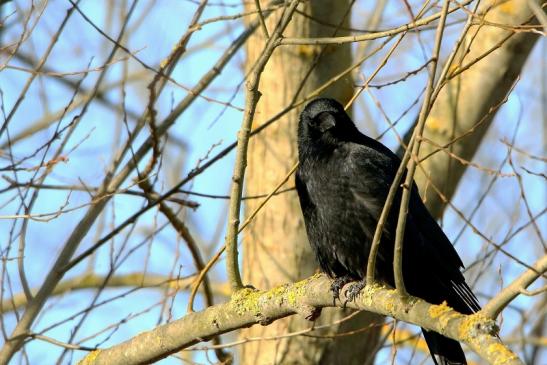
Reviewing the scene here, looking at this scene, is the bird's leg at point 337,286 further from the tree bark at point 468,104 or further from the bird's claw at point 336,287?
the tree bark at point 468,104

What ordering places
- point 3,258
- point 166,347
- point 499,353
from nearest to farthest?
point 499,353, point 166,347, point 3,258

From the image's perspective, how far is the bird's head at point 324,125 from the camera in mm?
4949

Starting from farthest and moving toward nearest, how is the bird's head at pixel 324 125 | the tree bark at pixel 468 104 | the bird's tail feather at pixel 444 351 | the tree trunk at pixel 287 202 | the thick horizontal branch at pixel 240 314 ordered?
1. the tree trunk at pixel 287 202
2. the tree bark at pixel 468 104
3. the bird's head at pixel 324 125
4. the bird's tail feather at pixel 444 351
5. the thick horizontal branch at pixel 240 314

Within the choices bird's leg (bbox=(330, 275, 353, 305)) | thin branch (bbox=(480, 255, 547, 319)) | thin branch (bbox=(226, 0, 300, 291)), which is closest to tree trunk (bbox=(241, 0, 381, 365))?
bird's leg (bbox=(330, 275, 353, 305))

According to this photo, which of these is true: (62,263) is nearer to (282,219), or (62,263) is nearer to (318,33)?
(282,219)

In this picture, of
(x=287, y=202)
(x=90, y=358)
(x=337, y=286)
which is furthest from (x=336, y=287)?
(x=287, y=202)

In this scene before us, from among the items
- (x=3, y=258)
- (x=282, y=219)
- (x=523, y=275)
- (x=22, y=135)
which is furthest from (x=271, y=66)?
(x=523, y=275)

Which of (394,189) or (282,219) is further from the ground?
(282,219)

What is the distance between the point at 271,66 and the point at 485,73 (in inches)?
60.2

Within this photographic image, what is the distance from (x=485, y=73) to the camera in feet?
18.8

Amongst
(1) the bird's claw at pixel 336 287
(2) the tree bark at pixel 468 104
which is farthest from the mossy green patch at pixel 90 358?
(2) the tree bark at pixel 468 104

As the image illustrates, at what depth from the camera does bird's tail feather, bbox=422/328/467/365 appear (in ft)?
14.8

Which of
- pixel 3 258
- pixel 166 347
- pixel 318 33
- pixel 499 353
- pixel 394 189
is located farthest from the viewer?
pixel 318 33

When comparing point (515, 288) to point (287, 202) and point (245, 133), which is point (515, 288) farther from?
point (287, 202)
